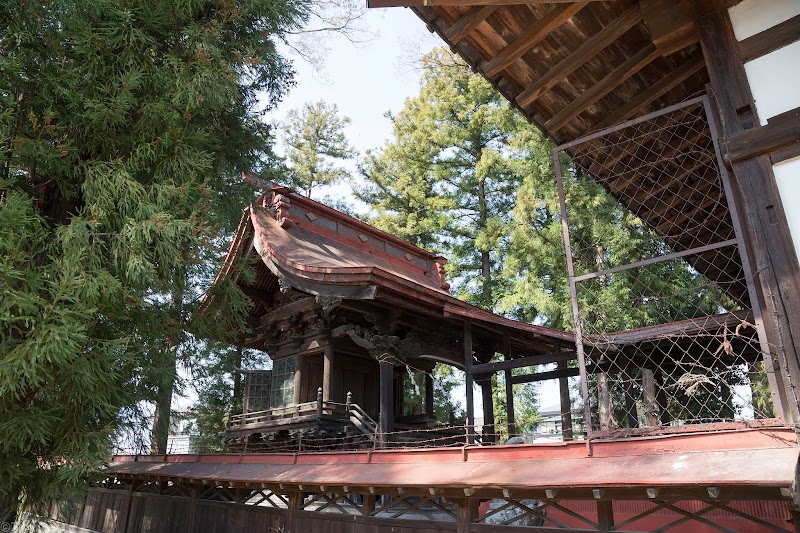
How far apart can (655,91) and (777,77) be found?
4.83ft

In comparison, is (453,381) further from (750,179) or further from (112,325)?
(750,179)

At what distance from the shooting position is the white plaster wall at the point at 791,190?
354 centimetres

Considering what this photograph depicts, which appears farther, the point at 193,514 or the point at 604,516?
the point at 193,514

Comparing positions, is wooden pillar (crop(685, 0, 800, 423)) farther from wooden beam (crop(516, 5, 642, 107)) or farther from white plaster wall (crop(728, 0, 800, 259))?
wooden beam (crop(516, 5, 642, 107))

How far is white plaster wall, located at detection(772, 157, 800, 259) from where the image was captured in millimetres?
A: 3539

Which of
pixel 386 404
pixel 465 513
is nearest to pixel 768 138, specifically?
pixel 465 513

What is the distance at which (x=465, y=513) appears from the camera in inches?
199

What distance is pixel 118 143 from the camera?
5.95 metres

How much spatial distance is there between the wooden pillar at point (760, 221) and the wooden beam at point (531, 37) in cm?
90

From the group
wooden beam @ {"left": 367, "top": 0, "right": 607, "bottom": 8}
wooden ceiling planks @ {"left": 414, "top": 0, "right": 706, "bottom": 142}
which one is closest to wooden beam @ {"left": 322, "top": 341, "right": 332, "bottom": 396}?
wooden ceiling planks @ {"left": 414, "top": 0, "right": 706, "bottom": 142}

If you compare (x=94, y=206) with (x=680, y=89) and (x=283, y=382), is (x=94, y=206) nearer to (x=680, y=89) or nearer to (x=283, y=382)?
(x=680, y=89)

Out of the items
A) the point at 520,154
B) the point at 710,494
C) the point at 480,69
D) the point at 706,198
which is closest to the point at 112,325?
the point at 480,69

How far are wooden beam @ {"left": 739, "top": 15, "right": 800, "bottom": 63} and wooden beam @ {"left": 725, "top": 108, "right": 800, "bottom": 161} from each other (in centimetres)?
55

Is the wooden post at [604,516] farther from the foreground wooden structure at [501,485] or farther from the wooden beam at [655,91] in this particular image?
the wooden beam at [655,91]
